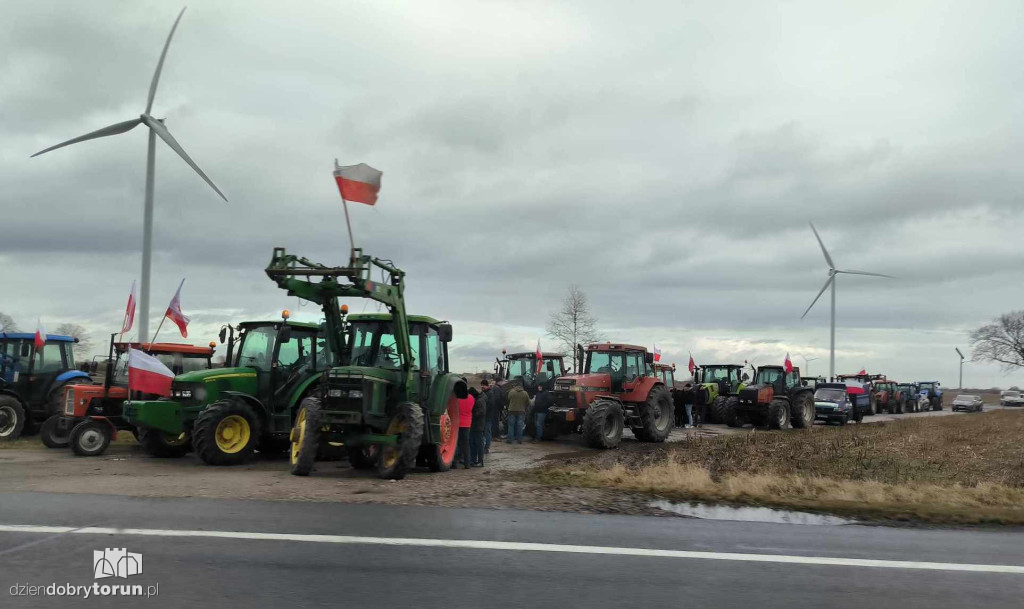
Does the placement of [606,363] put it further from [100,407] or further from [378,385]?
[100,407]

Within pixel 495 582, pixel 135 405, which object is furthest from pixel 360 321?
pixel 495 582

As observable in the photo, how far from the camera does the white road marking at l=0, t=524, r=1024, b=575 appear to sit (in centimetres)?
639

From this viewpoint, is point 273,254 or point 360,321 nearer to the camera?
point 273,254

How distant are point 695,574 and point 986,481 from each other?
31.6 ft

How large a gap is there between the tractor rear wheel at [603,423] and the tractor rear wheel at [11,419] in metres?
12.8

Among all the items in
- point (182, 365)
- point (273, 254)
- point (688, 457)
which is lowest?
point (688, 457)

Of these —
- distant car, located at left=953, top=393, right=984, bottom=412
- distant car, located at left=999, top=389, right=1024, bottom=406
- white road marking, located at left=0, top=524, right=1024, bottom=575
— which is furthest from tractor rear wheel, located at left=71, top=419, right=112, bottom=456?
distant car, located at left=999, top=389, right=1024, bottom=406

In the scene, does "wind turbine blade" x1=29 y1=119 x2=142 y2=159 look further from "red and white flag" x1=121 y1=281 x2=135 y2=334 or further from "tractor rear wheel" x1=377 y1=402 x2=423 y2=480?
"tractor rear wheel" x1=377 y1=402 x2=423 y2=480

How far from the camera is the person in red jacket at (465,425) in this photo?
1380 centimetres

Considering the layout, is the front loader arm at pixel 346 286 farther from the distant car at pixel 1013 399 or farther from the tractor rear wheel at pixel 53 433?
the distant car at pixel 1013 399

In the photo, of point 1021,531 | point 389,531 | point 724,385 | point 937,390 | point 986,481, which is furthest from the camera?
point 937,390

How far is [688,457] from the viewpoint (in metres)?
16.2

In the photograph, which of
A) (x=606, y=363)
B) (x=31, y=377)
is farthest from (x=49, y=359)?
(x=606, y=363)

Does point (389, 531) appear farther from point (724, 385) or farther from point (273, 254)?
point (724, 385)
